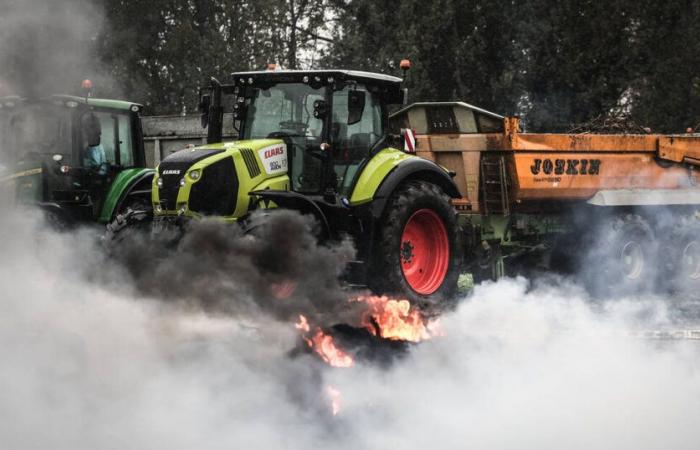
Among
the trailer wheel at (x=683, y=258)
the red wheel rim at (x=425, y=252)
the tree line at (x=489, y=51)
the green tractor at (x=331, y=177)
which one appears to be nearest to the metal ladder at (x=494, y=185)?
the green tractor at (x=331, y=177)

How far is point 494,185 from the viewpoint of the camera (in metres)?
13.6

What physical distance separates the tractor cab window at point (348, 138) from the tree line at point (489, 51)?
14.1 m

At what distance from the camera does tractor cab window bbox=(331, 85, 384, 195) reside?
34.6 feet

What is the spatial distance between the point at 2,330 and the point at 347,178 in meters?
3.51

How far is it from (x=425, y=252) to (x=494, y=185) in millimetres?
2868

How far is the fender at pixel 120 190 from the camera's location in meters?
13.4

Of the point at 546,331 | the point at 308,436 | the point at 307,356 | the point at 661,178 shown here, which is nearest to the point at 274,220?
the point at 307,356

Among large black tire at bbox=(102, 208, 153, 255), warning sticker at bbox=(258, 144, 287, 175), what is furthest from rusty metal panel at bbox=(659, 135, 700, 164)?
large black tire at bbox=(102, 208, 153, 255)

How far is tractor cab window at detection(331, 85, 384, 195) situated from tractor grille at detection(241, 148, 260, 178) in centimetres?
83

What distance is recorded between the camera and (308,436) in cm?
826

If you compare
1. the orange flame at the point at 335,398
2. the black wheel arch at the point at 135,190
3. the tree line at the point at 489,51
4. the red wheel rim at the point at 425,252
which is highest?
the tree line at the point at 489,51

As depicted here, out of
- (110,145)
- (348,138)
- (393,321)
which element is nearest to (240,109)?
(348,138)

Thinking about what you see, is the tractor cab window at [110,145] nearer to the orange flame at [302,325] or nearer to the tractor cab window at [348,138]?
the tractor cab window at [348,138]

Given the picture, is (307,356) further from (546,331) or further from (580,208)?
(580,208)
